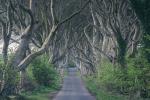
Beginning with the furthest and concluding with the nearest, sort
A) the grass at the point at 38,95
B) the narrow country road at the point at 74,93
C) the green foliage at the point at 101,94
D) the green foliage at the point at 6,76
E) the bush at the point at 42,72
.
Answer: the bush at the point at 42,72
the narrow country road at the point at 74,93
the grass at the point at 38,95
the green foliage at the point at 101,94
the green foliage at the point at 6,76

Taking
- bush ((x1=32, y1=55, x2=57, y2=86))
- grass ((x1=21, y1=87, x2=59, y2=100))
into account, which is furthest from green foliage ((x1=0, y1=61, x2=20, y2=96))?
bush ((x1=32, y1=55, x2=57, y2=86))

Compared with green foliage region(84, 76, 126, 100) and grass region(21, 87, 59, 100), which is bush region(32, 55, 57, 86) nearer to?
grass region(21, 87, 59, 100)

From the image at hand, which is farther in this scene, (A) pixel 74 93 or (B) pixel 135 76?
(A) pixel 74 93

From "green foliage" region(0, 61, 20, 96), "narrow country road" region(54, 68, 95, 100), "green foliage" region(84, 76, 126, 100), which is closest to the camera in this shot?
"green foliage" region(0, 61, 20, 96)

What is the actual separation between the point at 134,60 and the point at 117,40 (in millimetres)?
11262

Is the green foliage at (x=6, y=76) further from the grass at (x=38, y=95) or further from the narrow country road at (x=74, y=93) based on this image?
the narrow country road at (x=74, y=93)

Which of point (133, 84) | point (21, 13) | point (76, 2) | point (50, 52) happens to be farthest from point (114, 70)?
point (50, 52)

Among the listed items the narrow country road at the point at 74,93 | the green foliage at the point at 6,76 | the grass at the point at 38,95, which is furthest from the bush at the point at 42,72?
the green foliage at the point at 6,76

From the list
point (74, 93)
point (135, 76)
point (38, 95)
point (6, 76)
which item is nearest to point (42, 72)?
point (74, 93)

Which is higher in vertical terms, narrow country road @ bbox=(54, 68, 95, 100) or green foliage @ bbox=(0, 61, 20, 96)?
green foliage @ bbox=(0, 61, 20, 96)

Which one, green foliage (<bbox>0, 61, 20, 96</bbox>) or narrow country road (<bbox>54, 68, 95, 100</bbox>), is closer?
green foliage (<bbox>0, 61, 20, 96</bbox>)

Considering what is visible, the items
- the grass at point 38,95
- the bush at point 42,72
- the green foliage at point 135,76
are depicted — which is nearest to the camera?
the green foliage at point 135,76

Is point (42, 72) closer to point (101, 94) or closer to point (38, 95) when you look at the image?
point (38, 95)

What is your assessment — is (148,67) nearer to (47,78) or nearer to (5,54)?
(5,54)
